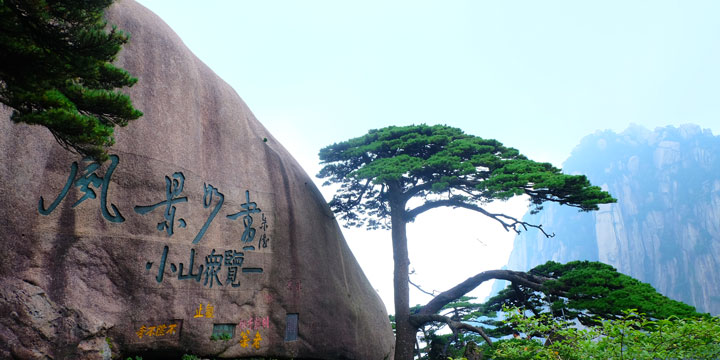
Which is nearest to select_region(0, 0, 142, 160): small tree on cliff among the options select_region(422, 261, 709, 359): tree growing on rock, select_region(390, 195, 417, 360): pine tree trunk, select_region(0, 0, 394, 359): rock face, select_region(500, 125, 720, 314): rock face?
A: select_region(0, 0, 394, 359): rock face

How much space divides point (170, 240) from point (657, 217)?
6697 cm

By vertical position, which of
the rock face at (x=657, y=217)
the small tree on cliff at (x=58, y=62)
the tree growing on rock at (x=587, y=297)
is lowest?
the tree growing on rock at (x=587, y=297)

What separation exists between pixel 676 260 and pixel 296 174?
58841 millimetres

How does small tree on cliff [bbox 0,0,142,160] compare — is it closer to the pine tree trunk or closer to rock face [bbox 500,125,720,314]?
the pine tree trunk

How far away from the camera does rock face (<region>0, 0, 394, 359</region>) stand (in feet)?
15.9

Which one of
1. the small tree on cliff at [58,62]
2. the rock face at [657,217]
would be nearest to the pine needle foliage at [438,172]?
the small tree on cliff at [58,62]

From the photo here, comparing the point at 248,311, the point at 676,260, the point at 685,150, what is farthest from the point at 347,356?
the point at 685,150

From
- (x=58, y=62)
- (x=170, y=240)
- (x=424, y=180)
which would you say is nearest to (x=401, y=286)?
(x=424, y=180)

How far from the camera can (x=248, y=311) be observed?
6.68 meters

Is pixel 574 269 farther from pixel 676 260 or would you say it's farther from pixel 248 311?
pixel 676 260

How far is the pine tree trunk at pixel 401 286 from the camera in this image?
9.02 meters

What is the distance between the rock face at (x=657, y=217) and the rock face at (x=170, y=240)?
180 ft

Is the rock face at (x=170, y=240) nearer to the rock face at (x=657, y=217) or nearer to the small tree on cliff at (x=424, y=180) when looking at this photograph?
the small tree on cliff at (x=424, y=180)

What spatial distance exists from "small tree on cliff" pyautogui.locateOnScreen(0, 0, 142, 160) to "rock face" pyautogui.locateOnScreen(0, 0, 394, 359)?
7.89ft
